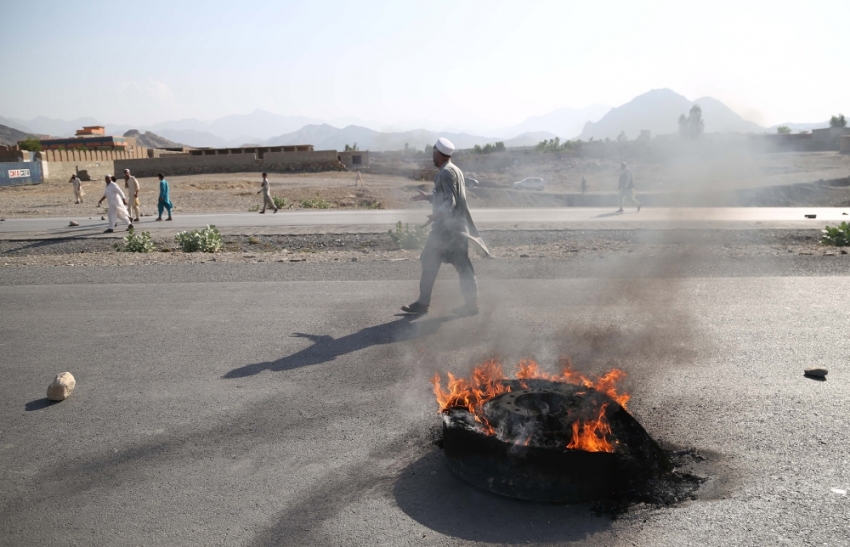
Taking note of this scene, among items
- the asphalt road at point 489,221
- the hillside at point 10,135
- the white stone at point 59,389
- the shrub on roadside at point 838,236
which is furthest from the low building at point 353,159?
the hillside at point 10,135

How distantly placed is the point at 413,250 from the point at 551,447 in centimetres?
990

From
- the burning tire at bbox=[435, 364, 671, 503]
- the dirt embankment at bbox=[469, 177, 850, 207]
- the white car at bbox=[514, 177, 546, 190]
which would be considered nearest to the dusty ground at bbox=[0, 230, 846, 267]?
the dirt embankment at bbox=[469, 177, 850, 207]

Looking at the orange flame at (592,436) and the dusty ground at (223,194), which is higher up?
the dusty ground at (223,194)

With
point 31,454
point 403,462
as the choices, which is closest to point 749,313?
point 403,462

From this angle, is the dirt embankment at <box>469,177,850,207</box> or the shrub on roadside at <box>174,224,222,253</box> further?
the dirt embankment at <box>469,177,850,207</box>

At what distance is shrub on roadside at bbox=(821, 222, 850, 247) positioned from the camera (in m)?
12.4

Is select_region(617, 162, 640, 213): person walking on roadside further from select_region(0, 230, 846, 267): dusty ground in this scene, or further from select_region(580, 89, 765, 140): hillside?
select_region(580, 89, 765, 140): hillside

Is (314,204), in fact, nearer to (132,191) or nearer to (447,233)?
(132,191)

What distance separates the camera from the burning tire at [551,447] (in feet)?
11.1

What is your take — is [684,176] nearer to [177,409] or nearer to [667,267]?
[667,267]

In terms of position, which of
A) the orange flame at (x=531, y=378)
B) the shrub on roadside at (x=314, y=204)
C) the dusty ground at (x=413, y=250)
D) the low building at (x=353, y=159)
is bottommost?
the dusty ground at (x=413, y=250)

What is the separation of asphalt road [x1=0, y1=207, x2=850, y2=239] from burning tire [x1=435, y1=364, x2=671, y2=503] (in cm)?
960

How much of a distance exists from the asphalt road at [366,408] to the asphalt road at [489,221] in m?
6.71

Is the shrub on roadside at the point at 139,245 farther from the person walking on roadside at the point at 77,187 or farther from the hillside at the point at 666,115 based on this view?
the person walking on roadside at the point at 77,187
